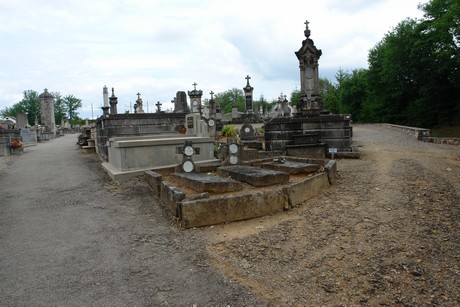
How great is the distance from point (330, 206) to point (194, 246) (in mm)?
2475

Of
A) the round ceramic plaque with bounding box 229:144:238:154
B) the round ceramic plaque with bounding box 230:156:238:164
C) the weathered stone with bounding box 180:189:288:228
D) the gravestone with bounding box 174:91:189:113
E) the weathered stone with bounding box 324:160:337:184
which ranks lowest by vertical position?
the weathered stone with bounding box 180:189:288:228

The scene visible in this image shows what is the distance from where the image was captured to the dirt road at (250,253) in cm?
321

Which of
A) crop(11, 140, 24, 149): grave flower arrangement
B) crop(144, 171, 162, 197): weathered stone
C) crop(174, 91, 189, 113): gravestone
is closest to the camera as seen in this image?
crop(144, 171, 162, 197): weathered stone

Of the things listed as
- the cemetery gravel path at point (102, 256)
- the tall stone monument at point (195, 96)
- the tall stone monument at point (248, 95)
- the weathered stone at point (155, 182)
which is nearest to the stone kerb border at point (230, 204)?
the cemetery gravel path at point (102, 256)

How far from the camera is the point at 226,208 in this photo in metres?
5.05

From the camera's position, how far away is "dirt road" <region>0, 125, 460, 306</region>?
321 cm

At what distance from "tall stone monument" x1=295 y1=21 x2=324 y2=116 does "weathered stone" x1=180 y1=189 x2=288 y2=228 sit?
846cm

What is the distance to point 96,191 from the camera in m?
7.82

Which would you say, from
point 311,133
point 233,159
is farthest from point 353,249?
point 311,133

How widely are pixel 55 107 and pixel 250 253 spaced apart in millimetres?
86547

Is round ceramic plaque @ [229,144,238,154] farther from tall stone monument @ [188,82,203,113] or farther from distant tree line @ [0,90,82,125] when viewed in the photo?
distant tree line @ [0,90,82,125]

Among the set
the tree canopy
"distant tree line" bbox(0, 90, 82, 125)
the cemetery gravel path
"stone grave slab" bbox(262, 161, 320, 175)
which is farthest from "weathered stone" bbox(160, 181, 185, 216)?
"distant tree line" bbox(0, 90, 82, 125)

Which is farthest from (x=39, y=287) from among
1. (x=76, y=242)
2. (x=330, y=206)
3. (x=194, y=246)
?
(x=330, y=206)

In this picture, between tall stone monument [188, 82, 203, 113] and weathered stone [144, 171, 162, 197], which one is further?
tall stone monument [188, 82, 203, 113]
